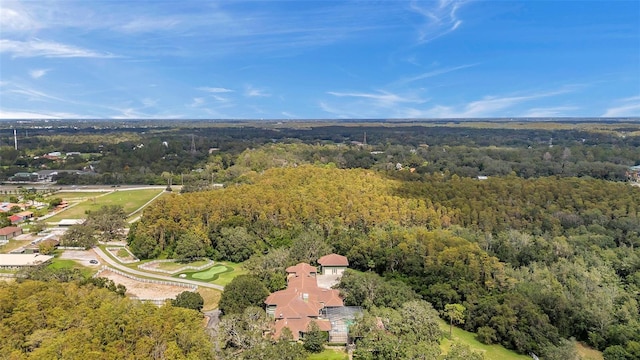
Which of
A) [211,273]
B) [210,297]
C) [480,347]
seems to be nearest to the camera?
[480,347]

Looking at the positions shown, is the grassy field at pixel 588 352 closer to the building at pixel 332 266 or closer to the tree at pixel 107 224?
the building at pixel 332 266

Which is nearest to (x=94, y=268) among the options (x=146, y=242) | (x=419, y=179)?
(x=146, y=242)

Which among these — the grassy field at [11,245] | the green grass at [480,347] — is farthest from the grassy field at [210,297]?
the grassy field at [11,245]

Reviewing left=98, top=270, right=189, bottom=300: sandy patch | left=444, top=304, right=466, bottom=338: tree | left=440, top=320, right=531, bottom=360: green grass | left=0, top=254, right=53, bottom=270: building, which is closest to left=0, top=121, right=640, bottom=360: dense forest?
left=444, top=304, right=466, bottom=338: tree

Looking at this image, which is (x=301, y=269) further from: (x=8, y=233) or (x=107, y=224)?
(x=8, y=233)

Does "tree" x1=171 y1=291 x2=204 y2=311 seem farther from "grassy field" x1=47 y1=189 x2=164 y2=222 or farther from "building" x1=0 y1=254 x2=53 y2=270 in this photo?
"grassy field" x1=47 y1=189 x2=164 y2=222

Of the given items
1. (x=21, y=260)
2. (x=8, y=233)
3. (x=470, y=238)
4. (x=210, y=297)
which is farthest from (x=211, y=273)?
(x=8, y=233)

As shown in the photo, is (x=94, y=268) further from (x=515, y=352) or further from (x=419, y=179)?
(x=419, y=179)
